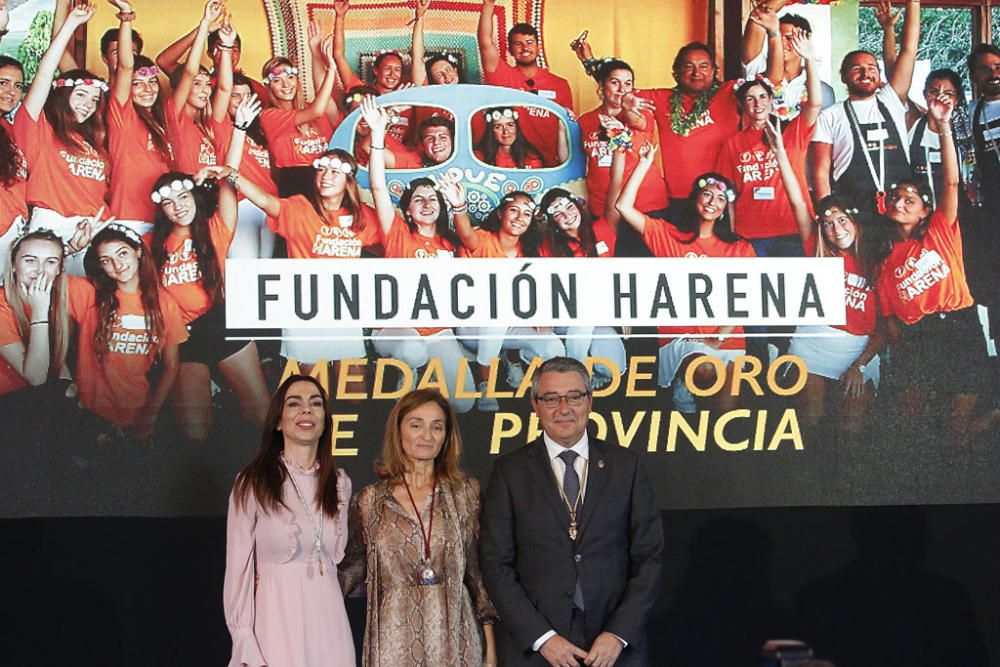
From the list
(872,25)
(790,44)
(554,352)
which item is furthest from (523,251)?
(872,25)

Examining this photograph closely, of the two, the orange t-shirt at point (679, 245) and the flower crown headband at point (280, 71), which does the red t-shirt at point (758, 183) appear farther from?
the flower crown headband at point (280, 71)

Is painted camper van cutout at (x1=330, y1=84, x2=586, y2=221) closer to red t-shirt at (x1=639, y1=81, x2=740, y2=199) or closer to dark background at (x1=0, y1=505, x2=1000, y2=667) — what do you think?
red t-shirt at (x1=639, y1=81, x2=740, y2=199)

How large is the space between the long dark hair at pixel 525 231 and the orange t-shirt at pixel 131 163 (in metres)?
1.22

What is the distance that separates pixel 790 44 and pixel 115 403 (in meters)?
2.90

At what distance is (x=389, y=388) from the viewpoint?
4.89 meters

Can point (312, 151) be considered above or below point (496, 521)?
above

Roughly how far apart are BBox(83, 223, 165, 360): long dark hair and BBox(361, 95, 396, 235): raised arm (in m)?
0.86

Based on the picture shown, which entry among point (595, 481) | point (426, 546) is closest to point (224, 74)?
point (426, 546)

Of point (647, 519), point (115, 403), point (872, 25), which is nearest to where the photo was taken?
point (647, 519)

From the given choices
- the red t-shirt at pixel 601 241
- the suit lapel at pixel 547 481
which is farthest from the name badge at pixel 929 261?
the suit lapel at pixel 547 481

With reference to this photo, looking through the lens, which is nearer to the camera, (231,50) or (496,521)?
(496,521)

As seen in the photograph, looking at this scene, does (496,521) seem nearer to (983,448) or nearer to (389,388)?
(389,388)

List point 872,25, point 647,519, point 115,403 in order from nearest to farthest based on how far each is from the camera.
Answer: point 647,519 < point 115,403 < point 872,25

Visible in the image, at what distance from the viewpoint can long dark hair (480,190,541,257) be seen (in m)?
4.96
